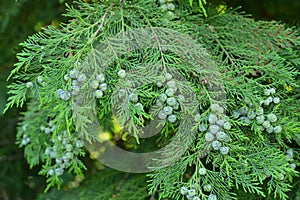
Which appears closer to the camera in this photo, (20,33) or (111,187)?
(111,187)

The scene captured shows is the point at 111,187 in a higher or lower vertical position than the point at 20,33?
lower

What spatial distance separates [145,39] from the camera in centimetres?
110

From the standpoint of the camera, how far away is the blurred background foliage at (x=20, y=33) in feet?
6.14

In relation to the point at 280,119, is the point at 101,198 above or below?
below

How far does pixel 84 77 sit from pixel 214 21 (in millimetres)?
555

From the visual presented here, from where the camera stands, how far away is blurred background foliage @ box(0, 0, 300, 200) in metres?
1.87

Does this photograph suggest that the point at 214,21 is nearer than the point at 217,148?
No

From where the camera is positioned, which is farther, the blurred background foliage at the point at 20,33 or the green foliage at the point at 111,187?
the blurred background foliage at the point at 20,33

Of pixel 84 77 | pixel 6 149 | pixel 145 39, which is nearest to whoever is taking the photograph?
pixel 84 77

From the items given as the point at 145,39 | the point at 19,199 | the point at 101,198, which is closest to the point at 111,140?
the point at 101,198

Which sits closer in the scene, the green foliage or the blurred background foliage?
the green foliage

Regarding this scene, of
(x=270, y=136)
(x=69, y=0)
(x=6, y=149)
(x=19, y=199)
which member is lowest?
(x=19, y=199)

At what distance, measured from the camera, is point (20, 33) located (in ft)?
6.58

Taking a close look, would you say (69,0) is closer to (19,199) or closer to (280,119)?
(280,119)
